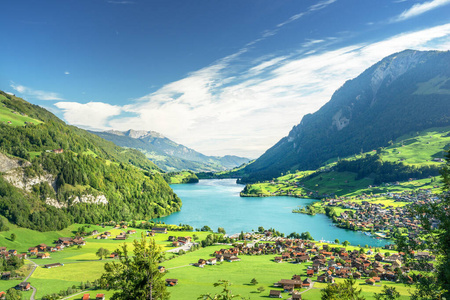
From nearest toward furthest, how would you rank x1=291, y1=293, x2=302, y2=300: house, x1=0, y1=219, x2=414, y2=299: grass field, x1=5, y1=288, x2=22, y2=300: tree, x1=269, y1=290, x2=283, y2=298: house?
x1=291, y1=293, x2=302, y2=300: house → x1=5, y1=288, x2=22, y2=300: tree → x1=269, y1=290, x2=283, y2=298: house → x1=0, y1=219, x2=414, y2=299: grass field

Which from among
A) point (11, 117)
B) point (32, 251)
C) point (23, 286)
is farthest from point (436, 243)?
point (11, 117)

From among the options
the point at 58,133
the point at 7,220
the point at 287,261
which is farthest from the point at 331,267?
the point at 58,133

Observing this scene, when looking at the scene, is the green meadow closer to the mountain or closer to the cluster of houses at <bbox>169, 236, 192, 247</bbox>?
the mountain

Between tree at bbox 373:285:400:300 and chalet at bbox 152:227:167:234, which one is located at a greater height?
tree at bbox 373:285:400:300

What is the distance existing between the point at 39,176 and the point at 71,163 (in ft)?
65.2

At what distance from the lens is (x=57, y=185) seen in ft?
423

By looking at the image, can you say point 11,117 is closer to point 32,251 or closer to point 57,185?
point 57,185

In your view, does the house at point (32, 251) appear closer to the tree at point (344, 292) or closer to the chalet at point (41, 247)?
the chalet at point (41, 247)

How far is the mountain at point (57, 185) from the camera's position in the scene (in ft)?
355

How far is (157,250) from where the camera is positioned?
19516 millimetres

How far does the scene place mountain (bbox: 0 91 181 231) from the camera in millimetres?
108250

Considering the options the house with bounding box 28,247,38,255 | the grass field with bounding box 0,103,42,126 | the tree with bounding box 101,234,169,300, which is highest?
the grass field with bounding box 0,103,42,126

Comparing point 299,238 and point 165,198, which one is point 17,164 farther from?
point 299,238

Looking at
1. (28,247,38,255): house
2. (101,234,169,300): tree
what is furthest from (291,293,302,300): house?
(28,247,38,255): house
